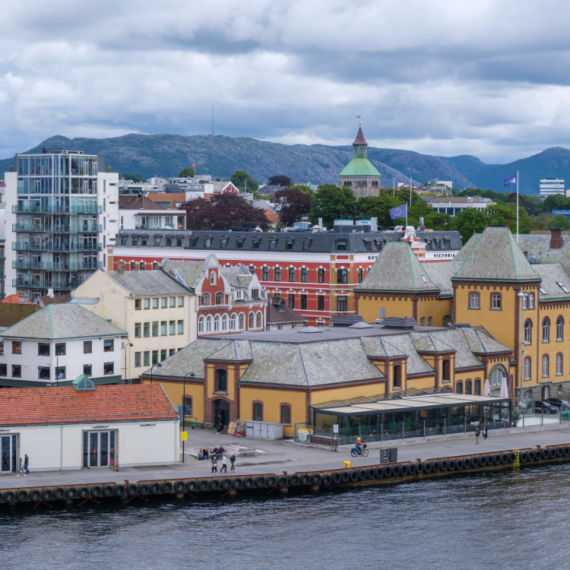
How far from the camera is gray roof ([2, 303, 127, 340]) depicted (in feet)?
338

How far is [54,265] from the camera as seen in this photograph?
5984 inches

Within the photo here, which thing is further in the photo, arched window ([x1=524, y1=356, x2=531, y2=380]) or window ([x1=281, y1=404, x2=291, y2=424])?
arched window ([x1=524, y1=356, x2=531, y2=380])

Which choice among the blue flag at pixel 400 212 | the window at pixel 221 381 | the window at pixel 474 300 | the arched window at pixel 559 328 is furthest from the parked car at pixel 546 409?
the blue flag at pixel 400 212

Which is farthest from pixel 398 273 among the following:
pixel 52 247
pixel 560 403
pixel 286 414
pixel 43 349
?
pixel 52 247

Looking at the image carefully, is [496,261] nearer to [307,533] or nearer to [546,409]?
[546,409]

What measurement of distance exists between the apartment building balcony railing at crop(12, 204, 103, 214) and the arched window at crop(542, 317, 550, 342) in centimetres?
6265

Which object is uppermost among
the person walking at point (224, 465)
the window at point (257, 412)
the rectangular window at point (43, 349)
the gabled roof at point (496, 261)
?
the gabled roof at point (496, 261)

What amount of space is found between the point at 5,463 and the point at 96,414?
20.9ft

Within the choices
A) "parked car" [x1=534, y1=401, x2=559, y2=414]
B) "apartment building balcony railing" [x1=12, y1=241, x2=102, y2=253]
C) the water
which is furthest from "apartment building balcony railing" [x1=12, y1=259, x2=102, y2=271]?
the water

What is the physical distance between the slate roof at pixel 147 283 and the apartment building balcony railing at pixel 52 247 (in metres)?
35.6

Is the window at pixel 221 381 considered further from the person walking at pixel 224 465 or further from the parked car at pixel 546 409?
the parked car at pixel 546 409

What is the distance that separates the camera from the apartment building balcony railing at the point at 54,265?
15175 centimetres

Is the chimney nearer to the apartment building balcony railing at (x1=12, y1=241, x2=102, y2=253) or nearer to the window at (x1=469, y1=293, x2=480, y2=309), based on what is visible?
the window at (x1=469, y1=293, x2=480, y2=309)

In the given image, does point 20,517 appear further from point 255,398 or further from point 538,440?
point 538,440
